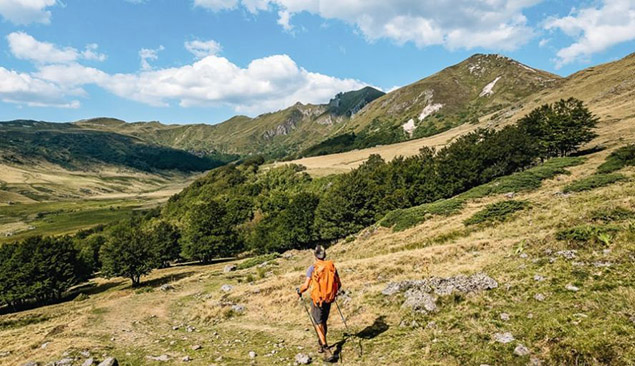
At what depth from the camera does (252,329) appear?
54.6 ft

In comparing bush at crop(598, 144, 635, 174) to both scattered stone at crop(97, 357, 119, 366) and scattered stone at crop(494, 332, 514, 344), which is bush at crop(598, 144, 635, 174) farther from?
scattered stone at crop(97, 357, 119, 366)

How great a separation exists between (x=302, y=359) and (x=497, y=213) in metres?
27.3

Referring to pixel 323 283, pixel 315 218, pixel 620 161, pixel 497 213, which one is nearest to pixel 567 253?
pixel 323 283

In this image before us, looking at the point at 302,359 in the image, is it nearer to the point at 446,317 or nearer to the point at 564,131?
the point at 446,317

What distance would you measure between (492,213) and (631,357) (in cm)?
2593

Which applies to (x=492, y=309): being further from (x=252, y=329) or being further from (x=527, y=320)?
(x=252, y=329)

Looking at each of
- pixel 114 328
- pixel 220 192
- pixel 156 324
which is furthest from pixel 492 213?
pixel 220 192

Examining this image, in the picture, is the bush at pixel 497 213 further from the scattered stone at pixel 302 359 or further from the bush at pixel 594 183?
the scattered stone at pixel 302 359

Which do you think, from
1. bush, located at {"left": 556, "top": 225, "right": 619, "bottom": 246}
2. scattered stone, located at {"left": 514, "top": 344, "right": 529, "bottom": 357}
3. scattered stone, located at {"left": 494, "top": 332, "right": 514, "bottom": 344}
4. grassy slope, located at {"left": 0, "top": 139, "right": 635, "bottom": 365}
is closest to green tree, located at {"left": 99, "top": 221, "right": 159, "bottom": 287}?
grassy slope, located at {"left": 0, "top": 139, "right": 635, "bottom": 365}

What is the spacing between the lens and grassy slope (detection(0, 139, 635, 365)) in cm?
984

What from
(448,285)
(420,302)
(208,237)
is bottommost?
(208,237)

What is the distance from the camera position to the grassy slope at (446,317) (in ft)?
32.3

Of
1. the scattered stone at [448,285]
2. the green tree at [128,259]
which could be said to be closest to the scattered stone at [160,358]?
the scattered stone at [448,285]

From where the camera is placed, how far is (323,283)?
11.3 meters
